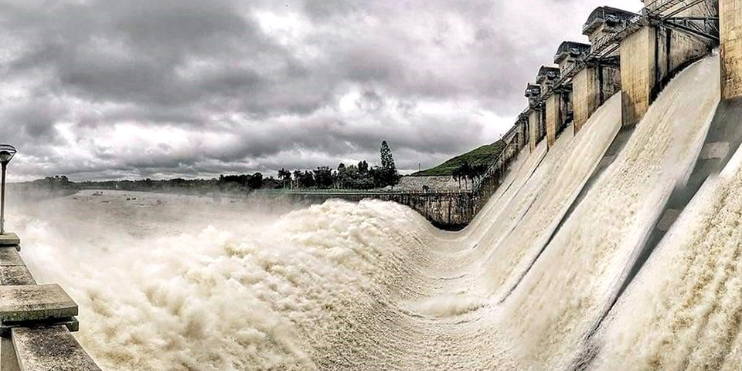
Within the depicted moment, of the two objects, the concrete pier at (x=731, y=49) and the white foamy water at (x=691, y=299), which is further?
the concrete pier at (x=731, y=49)

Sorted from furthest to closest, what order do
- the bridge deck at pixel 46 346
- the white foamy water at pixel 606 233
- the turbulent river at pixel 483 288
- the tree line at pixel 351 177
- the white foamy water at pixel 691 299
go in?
the tree line at pixel 351 177 → the white foamy water at pixel 606 233 → the turbulent river at pixel 483 288 → the white foamy water at pixel 691 299 → the bridge deck at pixel 46 346

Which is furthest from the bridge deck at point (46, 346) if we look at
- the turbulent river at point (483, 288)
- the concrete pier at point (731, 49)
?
the concrete pier at point (731, 49)

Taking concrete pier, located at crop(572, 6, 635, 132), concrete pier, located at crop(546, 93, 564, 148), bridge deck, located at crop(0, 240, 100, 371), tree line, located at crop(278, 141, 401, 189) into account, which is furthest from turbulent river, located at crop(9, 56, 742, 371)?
tree line, located at crop(278, 141, 401, 189)

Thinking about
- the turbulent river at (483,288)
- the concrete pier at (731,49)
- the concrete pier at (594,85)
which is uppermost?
the concrete pier at (594,85)

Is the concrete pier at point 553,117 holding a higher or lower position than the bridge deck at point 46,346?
higher

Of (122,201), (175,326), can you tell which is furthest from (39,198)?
(175,326)

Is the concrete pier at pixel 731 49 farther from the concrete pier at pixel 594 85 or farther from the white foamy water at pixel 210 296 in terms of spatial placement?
the concrete pier at pixel 594 85

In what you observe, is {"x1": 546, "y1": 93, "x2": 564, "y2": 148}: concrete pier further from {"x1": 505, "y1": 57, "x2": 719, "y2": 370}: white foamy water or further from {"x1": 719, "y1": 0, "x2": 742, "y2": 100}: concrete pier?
{"x1": 719, "y1": 0, "x2": 742, "y2": 100}: concrete pier

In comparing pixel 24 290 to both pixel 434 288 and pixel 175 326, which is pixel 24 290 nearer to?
pixel 175 326
